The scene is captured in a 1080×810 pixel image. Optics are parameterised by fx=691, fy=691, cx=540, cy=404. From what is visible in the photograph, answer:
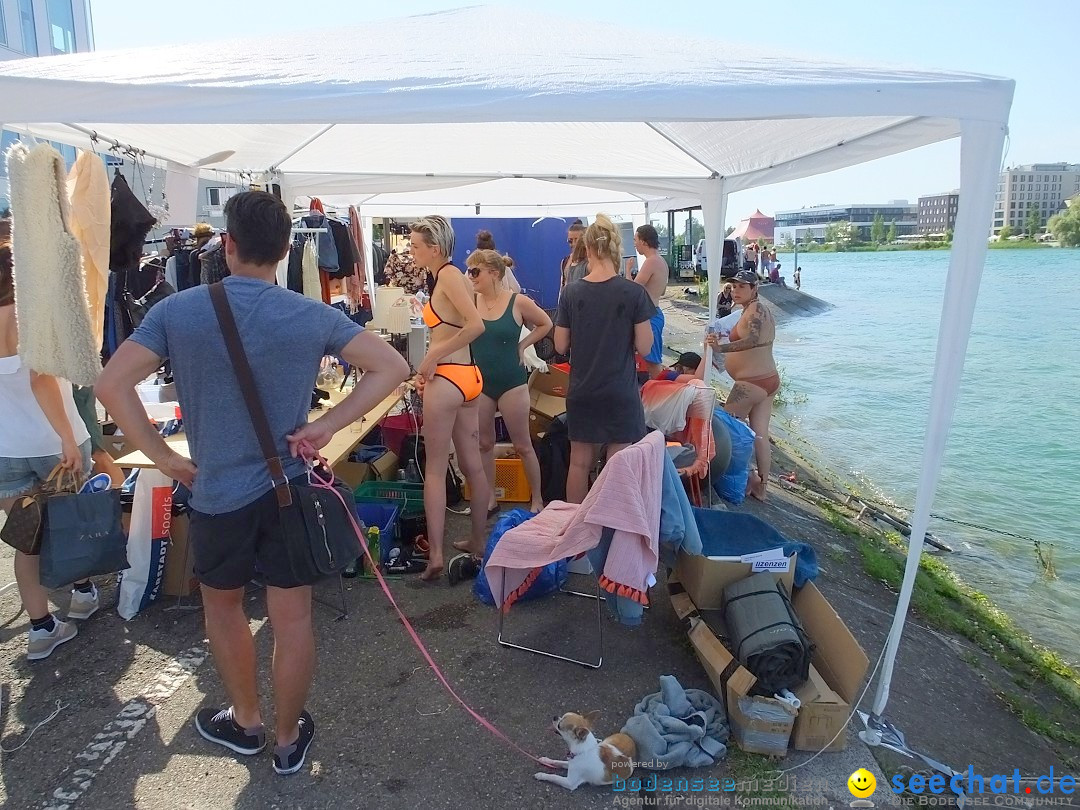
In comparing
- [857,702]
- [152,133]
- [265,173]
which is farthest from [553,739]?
[265,173]

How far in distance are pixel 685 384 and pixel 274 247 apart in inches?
126

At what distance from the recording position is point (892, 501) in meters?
7.84

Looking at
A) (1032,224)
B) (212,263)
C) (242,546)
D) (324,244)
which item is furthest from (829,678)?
(1032,224)

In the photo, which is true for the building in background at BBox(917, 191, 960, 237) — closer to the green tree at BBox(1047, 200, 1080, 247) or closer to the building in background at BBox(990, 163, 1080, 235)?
the building in background at BBox(990, 163, 1080, 235)

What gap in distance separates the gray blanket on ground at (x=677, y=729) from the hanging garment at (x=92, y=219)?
2682 mm

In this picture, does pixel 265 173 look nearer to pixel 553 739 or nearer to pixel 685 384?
pixel 685 384

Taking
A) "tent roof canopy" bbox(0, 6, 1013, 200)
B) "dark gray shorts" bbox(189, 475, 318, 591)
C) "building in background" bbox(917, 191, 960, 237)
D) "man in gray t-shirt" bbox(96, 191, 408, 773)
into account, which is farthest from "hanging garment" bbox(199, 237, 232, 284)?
"building in background" bbox(917, 191, 960, 237)

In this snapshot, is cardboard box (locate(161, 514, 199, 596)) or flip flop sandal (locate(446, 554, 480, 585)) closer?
cardboard box (locate(161, 514, 199, 596))

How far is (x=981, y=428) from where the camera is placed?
13445mm

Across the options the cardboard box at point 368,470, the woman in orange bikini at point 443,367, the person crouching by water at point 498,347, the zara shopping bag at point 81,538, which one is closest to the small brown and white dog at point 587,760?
the woman in orange bikini at point 443,367

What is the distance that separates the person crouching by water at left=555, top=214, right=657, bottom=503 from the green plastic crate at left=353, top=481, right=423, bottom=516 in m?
1.09

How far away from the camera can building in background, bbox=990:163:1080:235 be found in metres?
101

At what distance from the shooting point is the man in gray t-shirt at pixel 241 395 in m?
1.80

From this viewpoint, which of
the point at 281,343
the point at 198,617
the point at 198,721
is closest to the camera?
the point at 281,343
